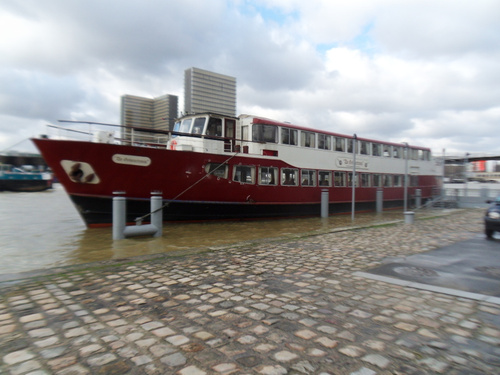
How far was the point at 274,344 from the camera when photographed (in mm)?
2891

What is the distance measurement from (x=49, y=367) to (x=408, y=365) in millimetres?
2889

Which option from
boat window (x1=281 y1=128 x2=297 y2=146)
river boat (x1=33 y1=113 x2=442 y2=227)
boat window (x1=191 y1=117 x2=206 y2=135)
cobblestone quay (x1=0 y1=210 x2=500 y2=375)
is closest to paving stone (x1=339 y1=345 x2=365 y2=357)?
cobblestone quay (x1=0 y1=210 x2=500 y2=375)

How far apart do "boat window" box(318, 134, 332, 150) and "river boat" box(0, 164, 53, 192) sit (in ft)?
123

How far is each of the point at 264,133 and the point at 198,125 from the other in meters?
2.93

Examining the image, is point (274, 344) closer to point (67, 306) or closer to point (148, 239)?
point (67, 306)

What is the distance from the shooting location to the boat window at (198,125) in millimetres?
13484

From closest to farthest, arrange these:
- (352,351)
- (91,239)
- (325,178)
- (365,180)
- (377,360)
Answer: (377,360) < (352,351) < (91,239) < (325,178) < (365,180)

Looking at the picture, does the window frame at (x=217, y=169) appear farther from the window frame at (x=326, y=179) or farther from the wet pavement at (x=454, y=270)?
the wet pavement at (x=454, y=270)

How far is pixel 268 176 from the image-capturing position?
14.2 m

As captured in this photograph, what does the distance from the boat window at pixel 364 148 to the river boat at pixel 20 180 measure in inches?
1514

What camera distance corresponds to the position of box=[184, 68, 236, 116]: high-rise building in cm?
4407

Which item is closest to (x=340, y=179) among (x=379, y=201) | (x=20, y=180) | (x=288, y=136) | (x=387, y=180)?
(x=379, y=201)

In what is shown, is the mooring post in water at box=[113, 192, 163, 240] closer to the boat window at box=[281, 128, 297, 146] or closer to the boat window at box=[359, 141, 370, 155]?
the boat window at box=[281, 128, 297, 146]

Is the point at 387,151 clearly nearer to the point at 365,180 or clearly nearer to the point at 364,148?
the point at 364,148
